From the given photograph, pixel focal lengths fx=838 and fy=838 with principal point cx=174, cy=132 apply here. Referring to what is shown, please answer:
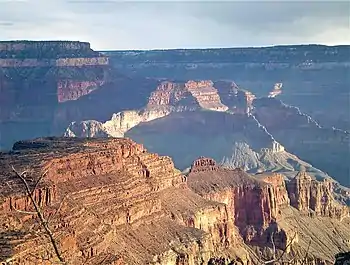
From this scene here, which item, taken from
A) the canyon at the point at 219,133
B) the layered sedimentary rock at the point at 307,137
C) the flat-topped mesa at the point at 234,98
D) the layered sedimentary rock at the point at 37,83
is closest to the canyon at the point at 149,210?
the canyon at the point at 219,133

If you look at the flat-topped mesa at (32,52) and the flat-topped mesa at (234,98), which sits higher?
the flat-topped mesa at (32,52)

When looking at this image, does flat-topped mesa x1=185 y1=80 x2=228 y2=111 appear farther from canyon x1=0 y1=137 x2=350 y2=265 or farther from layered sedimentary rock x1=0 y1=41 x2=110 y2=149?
canyon x1=0 y1=137 x2=350 y2=265

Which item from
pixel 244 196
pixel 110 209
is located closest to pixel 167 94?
pixel 244 196

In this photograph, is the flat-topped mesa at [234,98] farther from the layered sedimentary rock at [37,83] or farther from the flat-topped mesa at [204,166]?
the flat-topped mesa at [204,166]

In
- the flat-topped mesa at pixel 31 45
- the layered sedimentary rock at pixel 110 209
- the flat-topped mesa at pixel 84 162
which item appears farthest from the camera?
the flat-topped mesa at pixel 31 45

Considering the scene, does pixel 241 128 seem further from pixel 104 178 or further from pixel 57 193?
pixel 57 193

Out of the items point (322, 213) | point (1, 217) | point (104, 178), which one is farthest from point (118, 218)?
point (322, 213)
